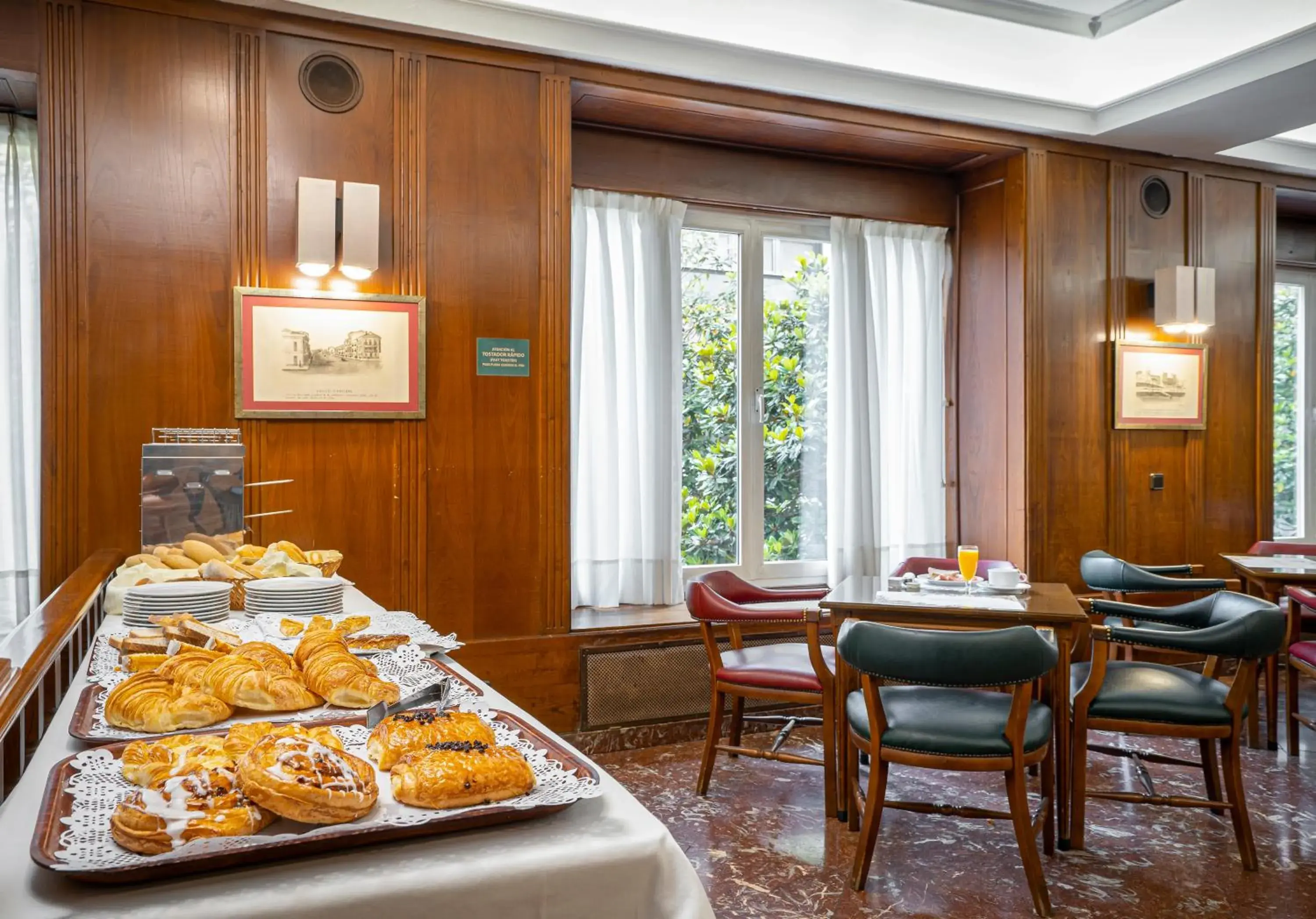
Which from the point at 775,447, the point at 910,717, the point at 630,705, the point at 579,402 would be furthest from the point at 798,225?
the point at 910,717

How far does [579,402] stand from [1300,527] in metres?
5.38

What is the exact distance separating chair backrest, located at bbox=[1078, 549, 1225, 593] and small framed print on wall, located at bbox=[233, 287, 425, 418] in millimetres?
3128

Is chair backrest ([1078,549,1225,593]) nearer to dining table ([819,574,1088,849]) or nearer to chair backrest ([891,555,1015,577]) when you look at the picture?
chair backrest ([891,555,1015,577])

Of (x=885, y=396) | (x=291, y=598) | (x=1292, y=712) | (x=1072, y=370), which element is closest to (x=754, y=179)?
(x=885, y=396)

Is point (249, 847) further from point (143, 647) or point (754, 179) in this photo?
point (754, 179)

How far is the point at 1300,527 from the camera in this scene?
669cm

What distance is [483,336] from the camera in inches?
156

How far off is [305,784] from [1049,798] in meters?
2.81

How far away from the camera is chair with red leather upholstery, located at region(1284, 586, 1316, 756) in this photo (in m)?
3.83

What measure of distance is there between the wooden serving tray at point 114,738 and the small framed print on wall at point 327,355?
2.36 metres

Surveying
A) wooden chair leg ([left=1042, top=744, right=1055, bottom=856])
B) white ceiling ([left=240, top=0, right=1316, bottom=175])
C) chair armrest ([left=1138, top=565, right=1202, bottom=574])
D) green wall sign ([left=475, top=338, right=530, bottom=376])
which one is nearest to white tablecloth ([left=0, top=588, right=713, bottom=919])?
wooden chair leg ([left=1042, top=744, right=1055, bottom=856])

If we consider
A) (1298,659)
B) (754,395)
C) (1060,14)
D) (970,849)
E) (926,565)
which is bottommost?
(970,849)

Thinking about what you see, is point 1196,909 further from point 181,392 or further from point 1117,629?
point 181,392

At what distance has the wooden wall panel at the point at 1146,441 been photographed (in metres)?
5.36
